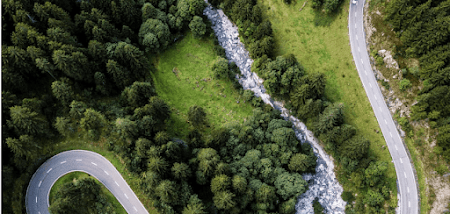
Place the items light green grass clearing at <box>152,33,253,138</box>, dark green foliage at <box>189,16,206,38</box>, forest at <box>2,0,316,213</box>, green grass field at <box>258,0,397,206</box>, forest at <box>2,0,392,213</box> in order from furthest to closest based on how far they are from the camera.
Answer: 1. dark green foliage at <box>189,16,206,38</box>
2. light green grass clearing at <box>152,33,253,138</box>
3. green grass field at <box>258,0,397,206</box>
4. forest at <box>2,0,392,213</box>
5. forest at <box>2,0,316,213</box>

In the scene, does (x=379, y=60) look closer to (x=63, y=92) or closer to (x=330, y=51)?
(x=330, y=51)

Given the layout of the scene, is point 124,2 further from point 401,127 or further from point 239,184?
point 401,127

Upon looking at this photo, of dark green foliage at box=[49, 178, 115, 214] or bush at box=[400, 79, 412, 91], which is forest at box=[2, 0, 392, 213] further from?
bush at box=[400, 79, 412, 91]

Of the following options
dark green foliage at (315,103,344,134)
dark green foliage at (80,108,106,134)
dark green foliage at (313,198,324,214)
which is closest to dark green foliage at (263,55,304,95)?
dark green foliage at (315,103,344,134)

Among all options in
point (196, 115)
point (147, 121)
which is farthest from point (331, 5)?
point (147, 121)

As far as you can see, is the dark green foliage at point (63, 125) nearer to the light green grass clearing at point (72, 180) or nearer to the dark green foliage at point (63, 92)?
the dark green foliage at point (63, 92)

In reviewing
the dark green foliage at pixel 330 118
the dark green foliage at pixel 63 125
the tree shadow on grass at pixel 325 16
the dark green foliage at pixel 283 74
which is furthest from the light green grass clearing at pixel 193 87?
the tree shadow on grass at pixel 325 16
